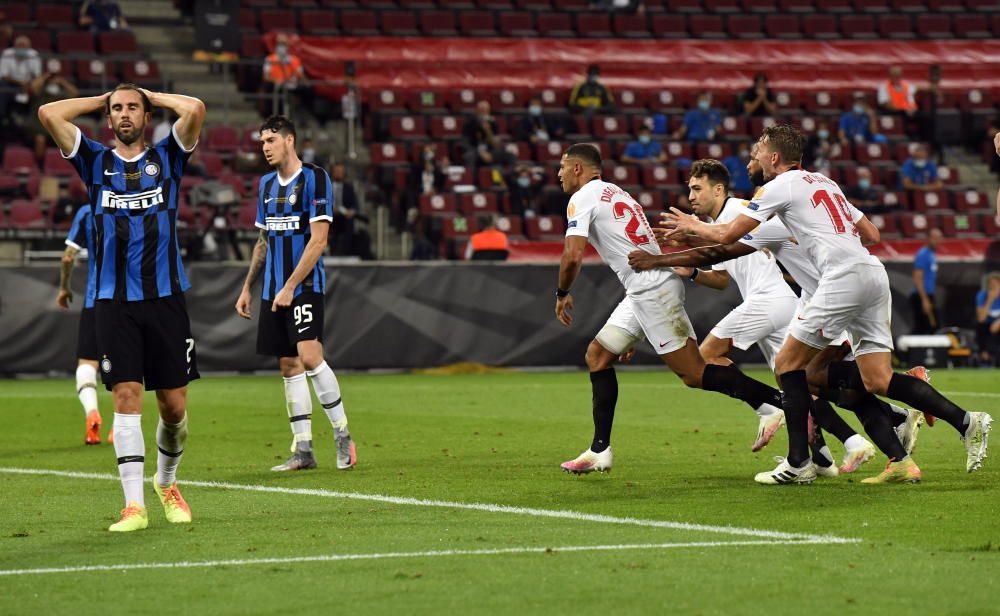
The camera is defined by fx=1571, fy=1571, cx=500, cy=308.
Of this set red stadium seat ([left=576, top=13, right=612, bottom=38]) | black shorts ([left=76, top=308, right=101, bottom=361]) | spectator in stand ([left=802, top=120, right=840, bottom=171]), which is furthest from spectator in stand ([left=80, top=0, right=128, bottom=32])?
black shorts ([left=76, top=308, right=101, bottom=361])

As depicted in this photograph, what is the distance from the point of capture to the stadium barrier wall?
21.7 m

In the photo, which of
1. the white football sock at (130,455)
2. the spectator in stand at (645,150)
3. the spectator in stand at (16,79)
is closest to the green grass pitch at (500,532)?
the white football sock at (130,455)

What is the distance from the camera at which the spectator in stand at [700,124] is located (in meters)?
30.6

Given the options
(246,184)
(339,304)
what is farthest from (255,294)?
(246,184)

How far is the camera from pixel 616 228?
33.5ft

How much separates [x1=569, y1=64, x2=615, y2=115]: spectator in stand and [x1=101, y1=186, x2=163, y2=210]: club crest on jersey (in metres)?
23.1

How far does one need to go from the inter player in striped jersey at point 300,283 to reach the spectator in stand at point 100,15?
19502mm

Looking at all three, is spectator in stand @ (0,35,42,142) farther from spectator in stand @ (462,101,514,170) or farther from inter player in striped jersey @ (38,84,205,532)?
inter player in striped jersey @ (38,84,205,532)

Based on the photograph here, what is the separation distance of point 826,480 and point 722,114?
2272 centimetres

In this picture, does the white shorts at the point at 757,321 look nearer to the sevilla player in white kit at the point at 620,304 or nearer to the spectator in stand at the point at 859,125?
the sevilla player in white kit at the point at 620,304

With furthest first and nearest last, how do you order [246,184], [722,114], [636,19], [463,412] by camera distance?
[636,19], [722,114], [246,184], [463,412]

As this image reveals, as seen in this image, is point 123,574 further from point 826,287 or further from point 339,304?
point 339,304

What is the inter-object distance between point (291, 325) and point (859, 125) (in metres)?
23.1

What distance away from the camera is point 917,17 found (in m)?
37.0
